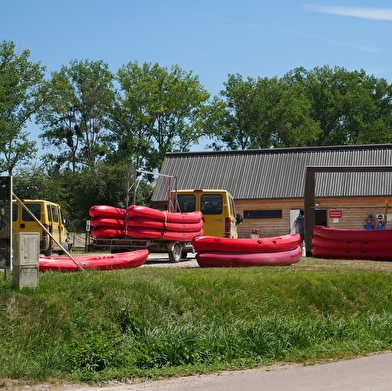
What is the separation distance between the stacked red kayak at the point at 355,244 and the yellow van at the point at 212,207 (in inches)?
162

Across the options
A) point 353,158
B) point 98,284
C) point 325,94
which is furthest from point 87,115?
point 98,284

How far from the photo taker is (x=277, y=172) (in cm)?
4247

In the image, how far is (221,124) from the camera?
71.0 meters

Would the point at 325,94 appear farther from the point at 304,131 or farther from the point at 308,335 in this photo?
the point at 308,335

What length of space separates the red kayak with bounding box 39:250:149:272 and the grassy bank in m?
0.82

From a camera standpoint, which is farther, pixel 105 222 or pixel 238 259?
pixel 105 222

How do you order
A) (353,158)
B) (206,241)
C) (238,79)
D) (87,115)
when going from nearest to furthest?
(206,241) < (353,158) < (87,115) < (238,79)

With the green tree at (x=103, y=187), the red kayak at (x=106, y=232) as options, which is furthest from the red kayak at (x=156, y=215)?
the green tree at (x=103, y=187)

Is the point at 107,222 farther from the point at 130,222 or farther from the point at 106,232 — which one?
the point at 130,222

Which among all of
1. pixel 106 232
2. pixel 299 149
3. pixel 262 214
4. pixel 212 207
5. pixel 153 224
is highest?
pixel 299 149

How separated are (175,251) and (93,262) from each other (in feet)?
24.5

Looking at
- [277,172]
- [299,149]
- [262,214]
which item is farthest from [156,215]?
[299,149]

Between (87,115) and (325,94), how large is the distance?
2896 cm

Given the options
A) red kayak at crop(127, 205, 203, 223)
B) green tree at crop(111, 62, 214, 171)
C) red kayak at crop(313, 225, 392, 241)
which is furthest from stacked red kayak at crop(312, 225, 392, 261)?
green tree at crop(111, 62, 214, 171)
